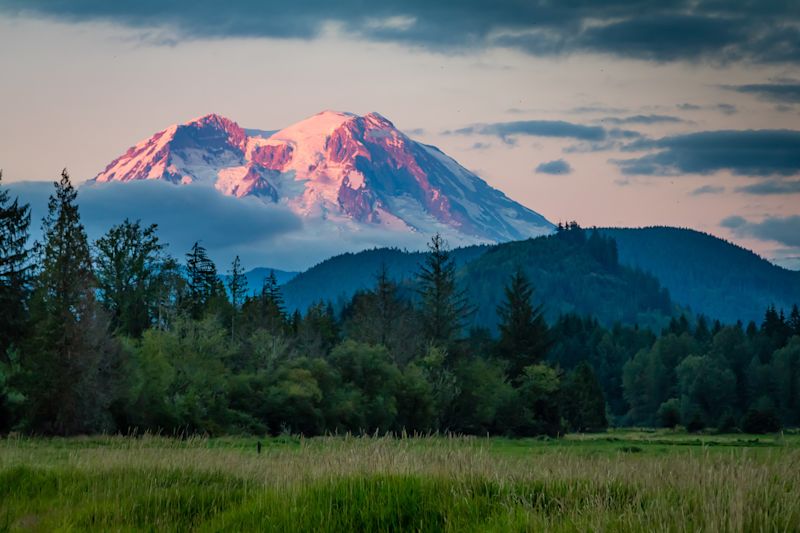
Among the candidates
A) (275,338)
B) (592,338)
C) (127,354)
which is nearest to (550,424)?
(275,338)

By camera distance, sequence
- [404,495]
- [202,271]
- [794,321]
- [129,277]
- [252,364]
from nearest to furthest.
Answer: [404,495] → [252,364] → [129,277] → [202,271] → [794,321]

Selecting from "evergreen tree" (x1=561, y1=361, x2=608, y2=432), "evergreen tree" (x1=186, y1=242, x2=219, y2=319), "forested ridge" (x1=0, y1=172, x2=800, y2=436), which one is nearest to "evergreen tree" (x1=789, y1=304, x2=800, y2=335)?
"forested ridge" (x1=0, y1=172, x2=800, y2=436)

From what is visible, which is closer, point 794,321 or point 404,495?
point 404,495

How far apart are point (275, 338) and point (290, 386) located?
7.71 metres

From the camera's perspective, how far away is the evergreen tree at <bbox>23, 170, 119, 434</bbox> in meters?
51.8

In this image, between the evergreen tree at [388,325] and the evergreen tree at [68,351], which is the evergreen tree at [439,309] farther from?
the evergreen tree at [68,351]

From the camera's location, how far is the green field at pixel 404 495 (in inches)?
472

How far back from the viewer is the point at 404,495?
583 inches

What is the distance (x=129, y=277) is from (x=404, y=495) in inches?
3147

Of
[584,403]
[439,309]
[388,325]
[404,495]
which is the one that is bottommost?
[584,403]

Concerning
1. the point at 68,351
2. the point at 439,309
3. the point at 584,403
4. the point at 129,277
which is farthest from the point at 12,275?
the point at 584,403

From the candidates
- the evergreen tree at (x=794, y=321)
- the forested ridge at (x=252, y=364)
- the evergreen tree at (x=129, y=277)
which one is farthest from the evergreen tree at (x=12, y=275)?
the evergreen tree at (x=794, y=321)

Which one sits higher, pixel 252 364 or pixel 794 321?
pixel 794 321

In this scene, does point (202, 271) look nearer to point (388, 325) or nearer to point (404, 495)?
point (388, 325)
